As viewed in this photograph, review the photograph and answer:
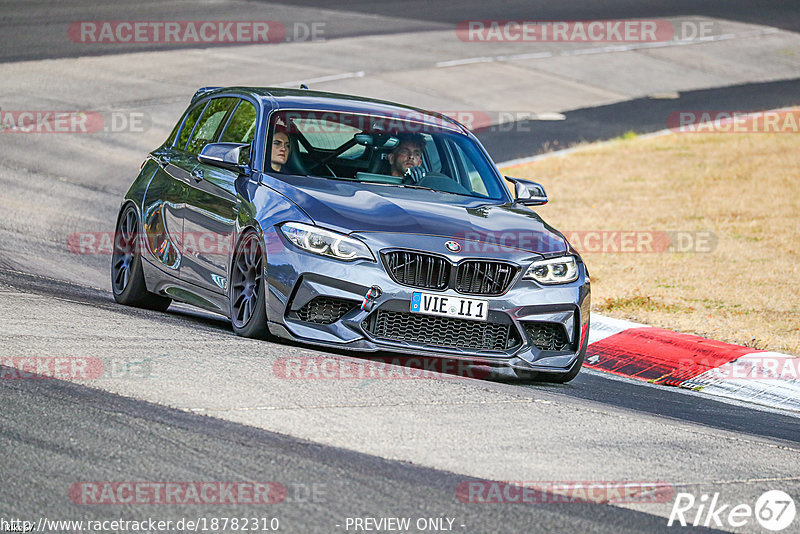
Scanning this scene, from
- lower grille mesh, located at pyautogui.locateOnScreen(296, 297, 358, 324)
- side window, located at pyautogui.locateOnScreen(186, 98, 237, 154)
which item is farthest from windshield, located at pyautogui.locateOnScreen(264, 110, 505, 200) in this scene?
lower grille mesh, located at pyautogui.locateOnScreen(296, 297, 358, 324)

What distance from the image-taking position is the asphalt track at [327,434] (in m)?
4.95

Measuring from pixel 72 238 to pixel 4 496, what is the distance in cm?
936

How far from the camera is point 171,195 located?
9.47m

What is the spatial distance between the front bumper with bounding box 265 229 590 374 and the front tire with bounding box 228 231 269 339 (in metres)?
0.12

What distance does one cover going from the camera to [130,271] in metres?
10.1

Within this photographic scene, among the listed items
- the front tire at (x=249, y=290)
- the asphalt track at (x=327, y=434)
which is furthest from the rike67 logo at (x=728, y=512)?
the front tire at (x=249, y=290)

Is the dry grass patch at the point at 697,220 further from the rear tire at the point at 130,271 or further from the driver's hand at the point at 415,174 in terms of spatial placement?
the rear tire at the point at 130,271

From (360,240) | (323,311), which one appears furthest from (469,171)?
(323,311)

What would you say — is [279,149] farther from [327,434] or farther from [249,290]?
[327,434]

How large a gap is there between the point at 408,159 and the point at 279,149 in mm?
935

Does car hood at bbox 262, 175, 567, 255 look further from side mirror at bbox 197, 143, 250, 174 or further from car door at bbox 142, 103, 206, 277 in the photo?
car door at bbox 142, 103, 206, 277

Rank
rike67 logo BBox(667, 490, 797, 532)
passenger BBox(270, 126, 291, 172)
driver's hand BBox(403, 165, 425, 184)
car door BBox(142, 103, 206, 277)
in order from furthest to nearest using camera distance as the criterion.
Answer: car door BBox(142, 103, 206, 277) < driver's hand BBox(403, 165, 425, 184) < passenger BBox(270, 126, 291, 172) < rike67 logo BBox(667, 490, 797, 532)

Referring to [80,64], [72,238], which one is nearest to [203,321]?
[72,238]

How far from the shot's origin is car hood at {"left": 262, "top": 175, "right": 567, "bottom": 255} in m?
7.77
